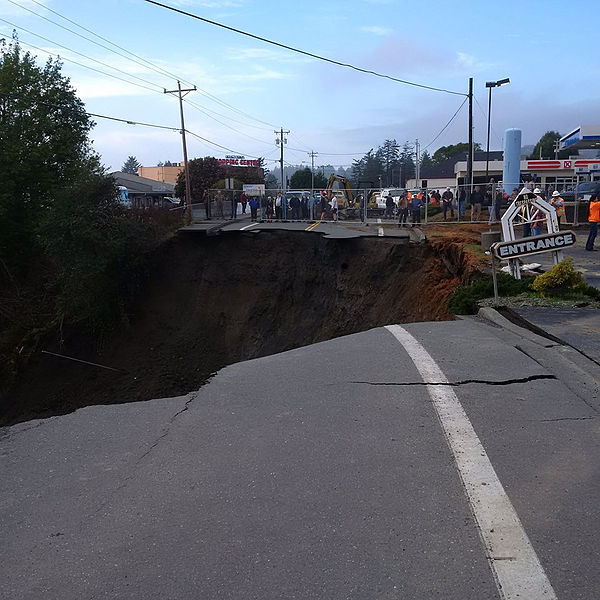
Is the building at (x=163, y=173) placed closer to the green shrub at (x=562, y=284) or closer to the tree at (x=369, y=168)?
the tree at (x=369, y=168)

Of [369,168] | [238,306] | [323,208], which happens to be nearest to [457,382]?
[238,306]

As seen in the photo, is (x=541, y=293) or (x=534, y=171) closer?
(x=541, y=293)

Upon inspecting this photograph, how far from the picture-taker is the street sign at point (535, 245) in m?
12.4

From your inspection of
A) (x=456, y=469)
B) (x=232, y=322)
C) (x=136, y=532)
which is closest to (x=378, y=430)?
(x=456, y=469)

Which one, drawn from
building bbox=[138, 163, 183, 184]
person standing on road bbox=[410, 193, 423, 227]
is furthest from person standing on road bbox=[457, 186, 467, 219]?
building bbox=[138, 163, 183, 184]

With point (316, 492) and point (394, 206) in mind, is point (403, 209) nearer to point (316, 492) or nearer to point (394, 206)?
point (394, 206)

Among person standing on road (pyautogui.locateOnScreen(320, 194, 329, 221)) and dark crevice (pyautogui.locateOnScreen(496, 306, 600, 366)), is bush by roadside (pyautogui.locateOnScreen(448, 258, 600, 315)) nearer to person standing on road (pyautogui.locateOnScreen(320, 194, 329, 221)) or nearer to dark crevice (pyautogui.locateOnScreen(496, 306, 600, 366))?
dark crevice (pyautogui.locateOnScreen(496, 306, 600, 366))

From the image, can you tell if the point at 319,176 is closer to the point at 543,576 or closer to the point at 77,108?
the point at 77,108

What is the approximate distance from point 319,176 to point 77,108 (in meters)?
93.3

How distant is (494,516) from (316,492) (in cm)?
110

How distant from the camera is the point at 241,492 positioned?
13.8ft

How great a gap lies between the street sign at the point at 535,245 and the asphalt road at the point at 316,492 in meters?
5.99

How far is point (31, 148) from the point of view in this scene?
99.2ft

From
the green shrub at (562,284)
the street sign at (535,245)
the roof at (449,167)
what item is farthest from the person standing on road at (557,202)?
the roof at (449,167)
